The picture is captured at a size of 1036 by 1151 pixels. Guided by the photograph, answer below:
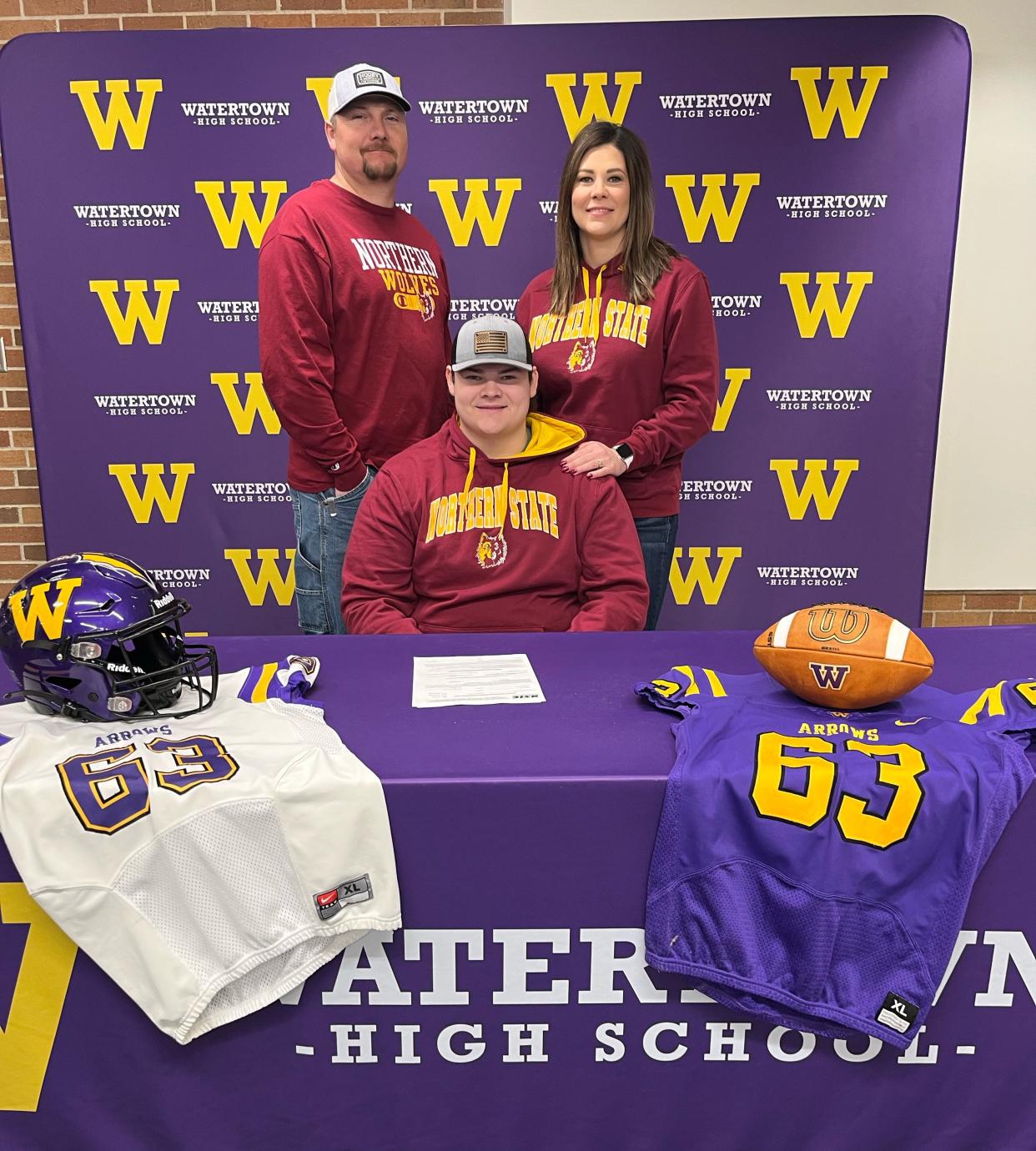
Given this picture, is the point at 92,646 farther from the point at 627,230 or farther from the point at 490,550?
the point at 627,230

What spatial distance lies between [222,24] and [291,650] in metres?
2.80

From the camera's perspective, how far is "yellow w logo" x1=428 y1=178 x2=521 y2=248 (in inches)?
120

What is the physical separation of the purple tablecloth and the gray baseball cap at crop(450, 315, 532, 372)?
1023mm

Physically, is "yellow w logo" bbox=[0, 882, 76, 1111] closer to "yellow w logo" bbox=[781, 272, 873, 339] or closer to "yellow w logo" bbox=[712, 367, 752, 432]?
"yellow w logo" bbox=[712, 367, 752, 432]

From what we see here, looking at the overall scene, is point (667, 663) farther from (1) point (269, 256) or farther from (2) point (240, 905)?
(1) point (269, 256)

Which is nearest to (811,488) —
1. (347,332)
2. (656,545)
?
(656,545)

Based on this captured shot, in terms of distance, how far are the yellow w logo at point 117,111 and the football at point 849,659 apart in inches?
110

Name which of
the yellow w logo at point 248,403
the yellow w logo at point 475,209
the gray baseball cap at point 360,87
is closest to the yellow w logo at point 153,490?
the yellow w logo at point 248,403

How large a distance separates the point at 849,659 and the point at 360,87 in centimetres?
196

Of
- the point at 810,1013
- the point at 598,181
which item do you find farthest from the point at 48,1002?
the point at 598,181

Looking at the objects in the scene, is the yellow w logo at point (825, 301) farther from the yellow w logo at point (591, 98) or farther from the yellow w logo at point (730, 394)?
the yellow w logo at point (591, 98)

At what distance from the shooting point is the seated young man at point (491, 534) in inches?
79.7

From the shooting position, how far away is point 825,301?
3111 millimetres

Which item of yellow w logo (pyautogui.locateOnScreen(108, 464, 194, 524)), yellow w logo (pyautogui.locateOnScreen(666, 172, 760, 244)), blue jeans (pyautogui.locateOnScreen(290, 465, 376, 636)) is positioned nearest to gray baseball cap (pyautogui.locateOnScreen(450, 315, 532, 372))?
blue jeans (pyautogui.locateOnScreen(290, 465, 376, 636))
